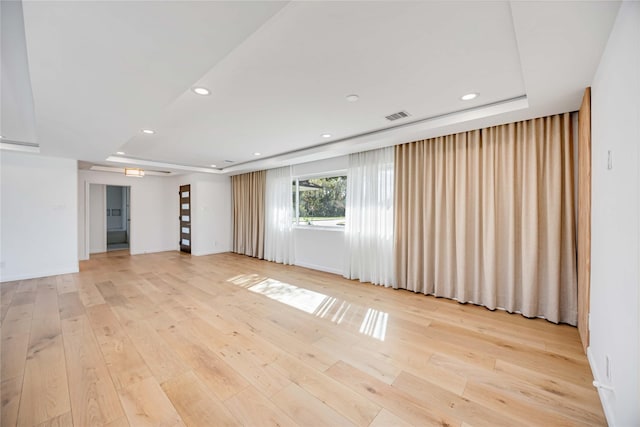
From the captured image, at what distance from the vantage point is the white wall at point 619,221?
118 cm

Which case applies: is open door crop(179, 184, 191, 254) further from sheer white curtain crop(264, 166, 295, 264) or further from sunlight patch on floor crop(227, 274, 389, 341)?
sunlight patch on floor crop(227, 274, 389, 341)

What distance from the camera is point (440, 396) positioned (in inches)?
68.0

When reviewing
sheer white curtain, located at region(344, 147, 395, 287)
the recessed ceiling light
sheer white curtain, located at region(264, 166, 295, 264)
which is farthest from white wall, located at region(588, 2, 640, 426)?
sheer white curtain, located at region(264, 166, 295, 264)

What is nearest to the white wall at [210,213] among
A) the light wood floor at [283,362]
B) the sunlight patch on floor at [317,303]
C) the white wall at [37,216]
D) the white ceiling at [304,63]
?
the white wall at [37,216]

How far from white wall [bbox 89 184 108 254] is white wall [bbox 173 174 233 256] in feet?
7.27

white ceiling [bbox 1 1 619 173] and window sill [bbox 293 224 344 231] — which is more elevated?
white ceiling [bbox 1 1 619 173]

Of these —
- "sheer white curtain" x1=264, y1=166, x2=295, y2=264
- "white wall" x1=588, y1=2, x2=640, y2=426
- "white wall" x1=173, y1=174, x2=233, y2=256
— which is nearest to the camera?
"white wall" x1=588, y1=2, x2=640, y2=426

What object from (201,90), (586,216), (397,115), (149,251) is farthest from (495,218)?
(149,251)

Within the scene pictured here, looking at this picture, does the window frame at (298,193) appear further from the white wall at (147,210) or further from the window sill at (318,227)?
the white wall at (147,210)

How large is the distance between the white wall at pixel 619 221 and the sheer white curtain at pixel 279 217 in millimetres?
4840

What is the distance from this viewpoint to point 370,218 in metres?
4.41

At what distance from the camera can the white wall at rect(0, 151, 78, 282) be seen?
448 cm

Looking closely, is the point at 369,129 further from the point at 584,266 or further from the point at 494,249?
the point at 584,266

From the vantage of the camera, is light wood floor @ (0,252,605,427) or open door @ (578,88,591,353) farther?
open door @ (578,88,591,353)
